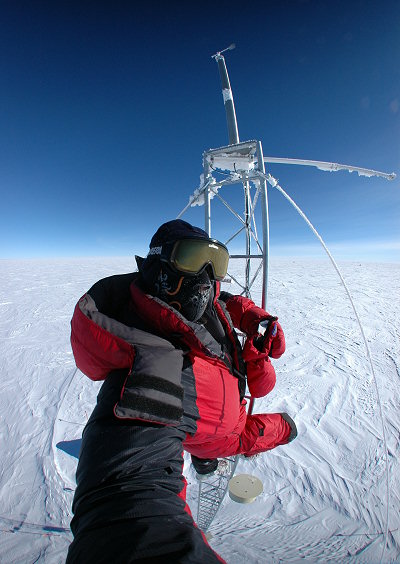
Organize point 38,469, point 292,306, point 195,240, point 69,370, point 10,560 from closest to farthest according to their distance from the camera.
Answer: point 195,240, point 10,560, point 38,469, point 69,370, point 292,306

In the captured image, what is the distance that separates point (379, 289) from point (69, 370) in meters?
16.2

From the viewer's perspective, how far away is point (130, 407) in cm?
94

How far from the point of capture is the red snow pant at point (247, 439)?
63.4 inches

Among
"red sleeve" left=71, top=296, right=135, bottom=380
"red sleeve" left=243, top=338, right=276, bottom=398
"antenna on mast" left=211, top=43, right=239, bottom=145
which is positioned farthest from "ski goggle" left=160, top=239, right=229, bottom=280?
"antenna on mast" left=211, top=43, right=239, bottom=145

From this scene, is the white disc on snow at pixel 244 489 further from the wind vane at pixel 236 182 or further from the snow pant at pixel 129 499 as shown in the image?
the snow pant at pixel 129 499

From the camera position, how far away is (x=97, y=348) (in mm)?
1149

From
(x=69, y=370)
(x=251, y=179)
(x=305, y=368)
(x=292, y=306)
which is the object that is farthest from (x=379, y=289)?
(x=69, y=370)

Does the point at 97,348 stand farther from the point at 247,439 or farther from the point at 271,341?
the point at 247,439

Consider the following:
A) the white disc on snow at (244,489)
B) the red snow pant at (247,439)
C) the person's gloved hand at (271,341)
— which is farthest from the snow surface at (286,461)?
the person's gloved hand at (271,341)

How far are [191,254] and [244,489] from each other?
106 inches

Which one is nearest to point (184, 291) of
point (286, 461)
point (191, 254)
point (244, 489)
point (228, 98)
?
point (191, 254)

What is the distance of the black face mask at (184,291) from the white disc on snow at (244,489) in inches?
86.4

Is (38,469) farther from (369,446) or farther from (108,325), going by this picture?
(369,446)

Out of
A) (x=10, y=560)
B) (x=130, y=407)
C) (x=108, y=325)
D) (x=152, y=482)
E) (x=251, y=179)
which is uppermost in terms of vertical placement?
(x=251, y=179)
